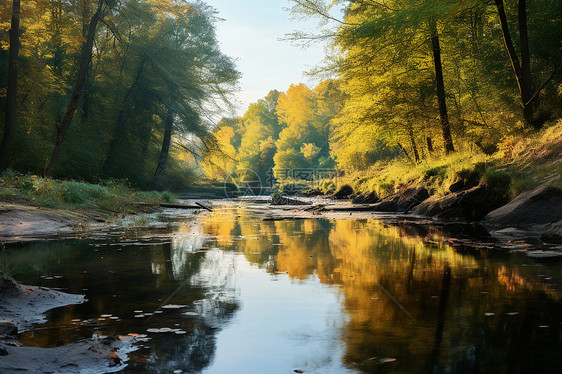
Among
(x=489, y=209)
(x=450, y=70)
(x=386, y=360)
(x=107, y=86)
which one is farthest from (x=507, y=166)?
(x=107, y=86)

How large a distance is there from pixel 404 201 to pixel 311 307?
15.0 m

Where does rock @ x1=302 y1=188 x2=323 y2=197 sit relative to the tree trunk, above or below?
below

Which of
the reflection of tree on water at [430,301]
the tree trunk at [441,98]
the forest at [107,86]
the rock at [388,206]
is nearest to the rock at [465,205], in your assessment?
the rock at [388,206]

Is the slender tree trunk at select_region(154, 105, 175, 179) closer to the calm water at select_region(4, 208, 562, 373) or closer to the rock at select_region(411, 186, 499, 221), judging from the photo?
the rock at select_region(411, 186, 499, 221)

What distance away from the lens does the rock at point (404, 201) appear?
17.9 meters

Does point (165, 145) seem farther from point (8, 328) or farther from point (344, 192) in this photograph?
point (8, 328)

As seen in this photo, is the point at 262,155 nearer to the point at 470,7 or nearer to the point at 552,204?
the point at 470,7

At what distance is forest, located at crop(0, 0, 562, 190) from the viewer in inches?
602

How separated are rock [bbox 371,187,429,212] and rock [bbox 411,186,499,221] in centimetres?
230

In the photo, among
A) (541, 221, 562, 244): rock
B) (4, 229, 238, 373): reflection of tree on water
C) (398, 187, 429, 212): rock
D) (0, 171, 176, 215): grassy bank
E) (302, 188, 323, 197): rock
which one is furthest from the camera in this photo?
A: (302, 188, 323, 197): rock

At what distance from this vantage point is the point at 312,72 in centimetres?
1984

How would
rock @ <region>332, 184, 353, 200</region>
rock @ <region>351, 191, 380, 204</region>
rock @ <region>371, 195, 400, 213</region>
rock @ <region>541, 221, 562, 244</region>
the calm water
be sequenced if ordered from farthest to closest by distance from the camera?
rock @ <region>332, 184, 353, 200</region>
rock @ <region>351, 191, 380, 204</region>
rock @ <region>371, 195, 400, 213</region>
rock @ <region>541, 221, 562, 244</region>
the calm water

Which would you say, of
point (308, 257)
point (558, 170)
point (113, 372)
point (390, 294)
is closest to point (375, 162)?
point (558, 170)

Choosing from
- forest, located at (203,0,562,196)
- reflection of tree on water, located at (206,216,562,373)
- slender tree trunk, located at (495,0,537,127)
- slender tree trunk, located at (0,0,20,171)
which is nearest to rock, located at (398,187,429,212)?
forest, located at (203,0,562,196)
